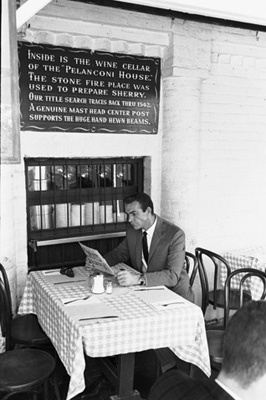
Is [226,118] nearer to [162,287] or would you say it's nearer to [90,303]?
[162,287]

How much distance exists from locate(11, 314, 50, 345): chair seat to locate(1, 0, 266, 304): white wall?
47 cm

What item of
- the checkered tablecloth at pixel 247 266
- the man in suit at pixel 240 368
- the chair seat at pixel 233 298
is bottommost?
the chair seat at pixel 233 298

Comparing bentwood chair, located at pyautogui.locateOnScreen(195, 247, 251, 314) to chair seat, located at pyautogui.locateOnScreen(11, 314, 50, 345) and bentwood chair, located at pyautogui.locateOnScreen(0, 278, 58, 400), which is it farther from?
bentwood chair, located at pyautogui.locateOnScreen(0, 278, 58, 400)

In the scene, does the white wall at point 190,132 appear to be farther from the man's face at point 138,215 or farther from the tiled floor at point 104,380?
the tiled floor at point 104,380

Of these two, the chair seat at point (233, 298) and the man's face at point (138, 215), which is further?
the chair seat at point (233, 298)

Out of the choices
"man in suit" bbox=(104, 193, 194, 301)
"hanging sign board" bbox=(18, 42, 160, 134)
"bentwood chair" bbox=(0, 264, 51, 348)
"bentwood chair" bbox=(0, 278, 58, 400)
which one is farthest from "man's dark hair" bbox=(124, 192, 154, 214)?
"bentwood chair" bbox=(0, 278, 58, 400)

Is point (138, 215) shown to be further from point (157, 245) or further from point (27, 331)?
point (27, 331)

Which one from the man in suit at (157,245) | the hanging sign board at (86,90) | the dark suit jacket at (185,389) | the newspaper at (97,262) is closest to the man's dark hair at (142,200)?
the man in suit at (157,245)

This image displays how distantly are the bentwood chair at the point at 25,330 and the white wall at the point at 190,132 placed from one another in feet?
1.34

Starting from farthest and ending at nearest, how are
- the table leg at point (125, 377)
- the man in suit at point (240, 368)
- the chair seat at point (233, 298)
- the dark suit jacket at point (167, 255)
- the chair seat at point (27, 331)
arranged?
the chair seat at point (233, 298) < the dark suit jacket at point (167, 255) < the chair seat at point (27, 331) < the table leg at point (125, 377) < the man in suit at point (240, 368)

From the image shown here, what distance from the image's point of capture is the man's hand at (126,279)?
134 inches

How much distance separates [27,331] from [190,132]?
2.41 m

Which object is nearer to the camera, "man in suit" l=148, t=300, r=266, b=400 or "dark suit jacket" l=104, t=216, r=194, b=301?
"man in suit" l=148, t=300, r=266, b=400

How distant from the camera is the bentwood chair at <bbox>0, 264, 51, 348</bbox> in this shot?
11.1ft
